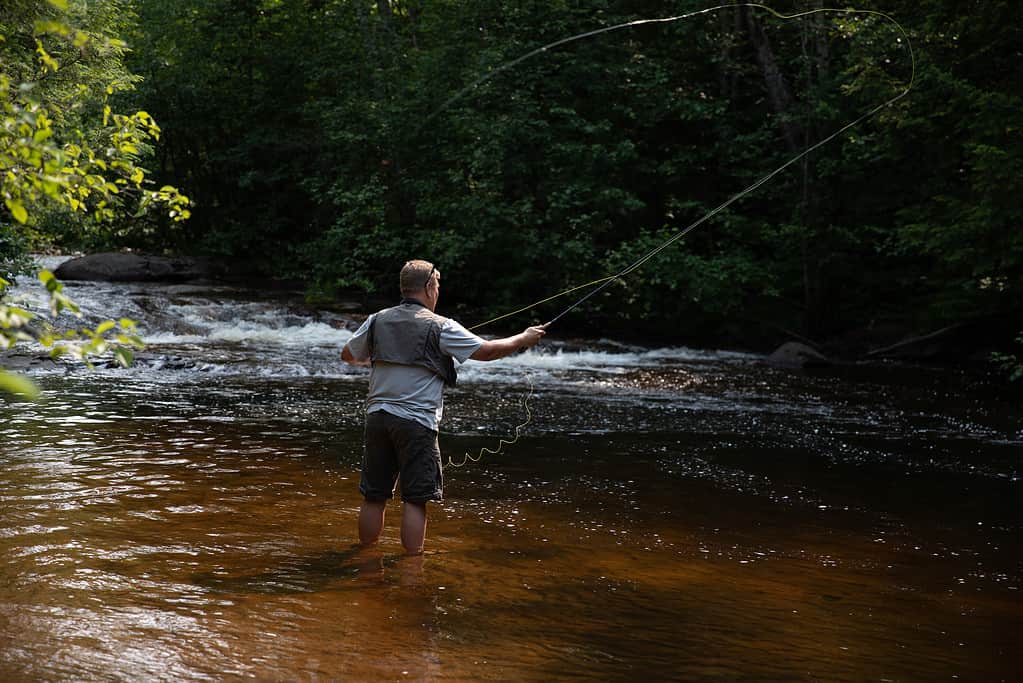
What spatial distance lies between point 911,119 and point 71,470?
1400cm

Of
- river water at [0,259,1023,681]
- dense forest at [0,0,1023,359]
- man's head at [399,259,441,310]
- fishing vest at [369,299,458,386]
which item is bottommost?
river water at [0,259,1023,681]

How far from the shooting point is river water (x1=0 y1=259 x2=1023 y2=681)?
428 centimetres

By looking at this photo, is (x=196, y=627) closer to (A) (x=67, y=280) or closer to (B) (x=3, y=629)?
(B) (x=3, y=629)

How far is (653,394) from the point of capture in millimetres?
13531

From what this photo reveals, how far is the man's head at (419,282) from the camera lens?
5500 mm

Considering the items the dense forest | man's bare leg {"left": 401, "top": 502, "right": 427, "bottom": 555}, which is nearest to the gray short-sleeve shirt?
man's bare leg {"left": 401, "top": 502, "right": 427, "bottom": 555}

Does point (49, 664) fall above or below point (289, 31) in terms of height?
below

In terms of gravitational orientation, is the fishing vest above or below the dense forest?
below

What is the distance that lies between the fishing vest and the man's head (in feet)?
0.25

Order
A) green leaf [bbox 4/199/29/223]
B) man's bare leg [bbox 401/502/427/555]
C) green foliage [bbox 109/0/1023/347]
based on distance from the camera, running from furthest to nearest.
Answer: green foliage [bbox 109/0/1023/347], man's bare leg [bbox 401/502/427/555], green leaf [bbox 4/199/29/223]

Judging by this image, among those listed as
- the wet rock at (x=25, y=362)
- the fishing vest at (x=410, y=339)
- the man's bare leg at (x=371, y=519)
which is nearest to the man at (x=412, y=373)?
the fishing vest at (x=410, y=339)

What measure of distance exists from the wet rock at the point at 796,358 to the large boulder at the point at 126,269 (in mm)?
14528

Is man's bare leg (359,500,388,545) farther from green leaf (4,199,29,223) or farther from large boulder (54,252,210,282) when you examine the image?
large boulder (54,252,210,282)

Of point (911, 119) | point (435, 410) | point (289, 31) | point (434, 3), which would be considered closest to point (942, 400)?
point (911, 119)
